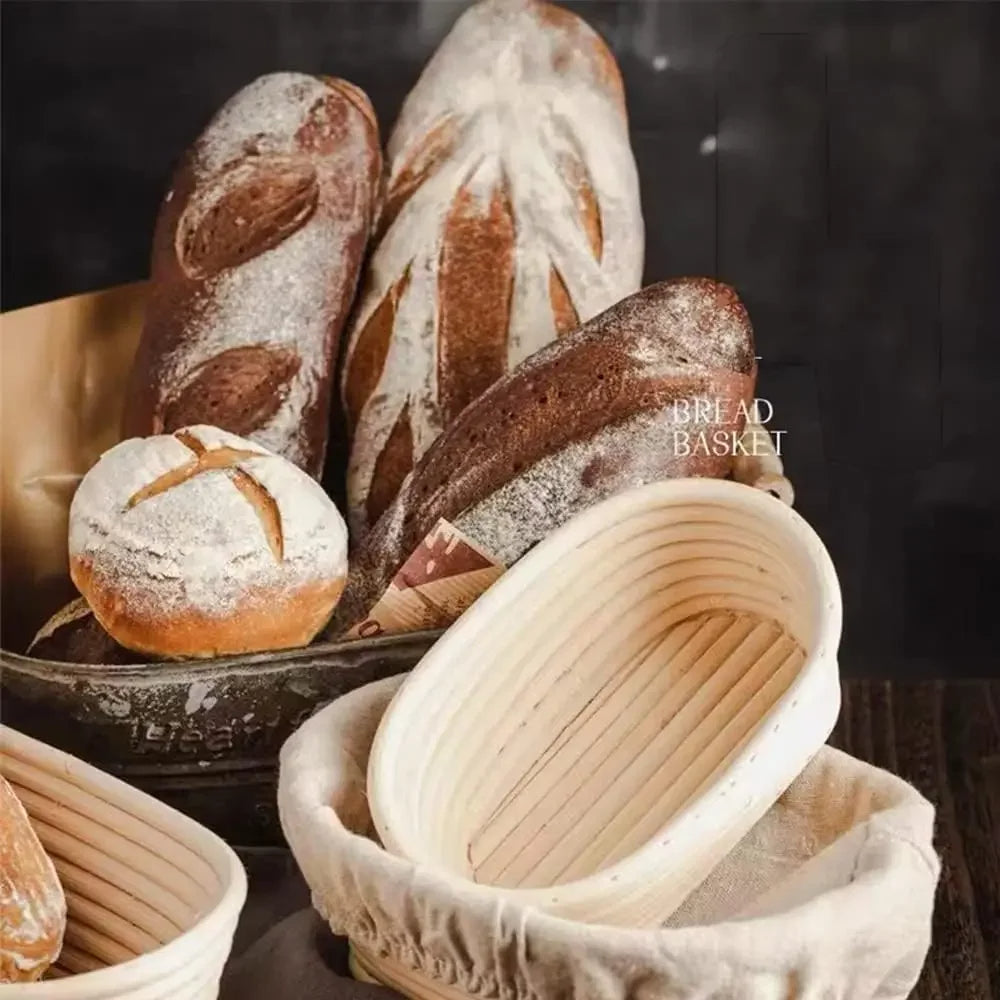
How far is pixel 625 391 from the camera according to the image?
895mm

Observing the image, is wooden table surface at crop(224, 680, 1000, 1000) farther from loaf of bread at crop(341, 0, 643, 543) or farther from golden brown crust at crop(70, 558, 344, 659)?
loaf of bread at crop(341, 0, 643, 543)

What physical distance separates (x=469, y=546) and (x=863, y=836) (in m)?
0.31

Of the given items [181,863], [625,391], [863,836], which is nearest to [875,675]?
[625,391]

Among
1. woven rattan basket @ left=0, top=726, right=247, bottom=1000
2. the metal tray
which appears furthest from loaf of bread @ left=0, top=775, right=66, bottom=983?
the metal tray

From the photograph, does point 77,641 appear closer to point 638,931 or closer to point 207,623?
point 207,623

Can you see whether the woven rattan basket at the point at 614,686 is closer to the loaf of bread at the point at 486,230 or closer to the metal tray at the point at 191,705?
the metal tray at the point at 191,705

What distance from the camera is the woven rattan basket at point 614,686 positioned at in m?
0.70

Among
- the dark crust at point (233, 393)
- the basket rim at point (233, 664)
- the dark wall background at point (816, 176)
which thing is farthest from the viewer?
the dark wall background at point (816, 176)

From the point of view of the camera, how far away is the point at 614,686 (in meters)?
0.81

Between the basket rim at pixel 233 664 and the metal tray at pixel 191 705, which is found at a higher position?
the basket rim at pixel 233 664

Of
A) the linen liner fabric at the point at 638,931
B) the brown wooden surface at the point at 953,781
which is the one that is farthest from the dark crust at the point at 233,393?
the brown wooden surface at the point at 953,781

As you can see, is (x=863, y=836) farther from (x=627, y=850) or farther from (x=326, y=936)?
Answer: (x=326, y=936)

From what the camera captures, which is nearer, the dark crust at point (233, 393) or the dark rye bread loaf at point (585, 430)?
the dark rye bread loaf at point (585, 430)

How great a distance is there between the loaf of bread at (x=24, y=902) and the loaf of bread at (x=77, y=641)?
22 centimetres
